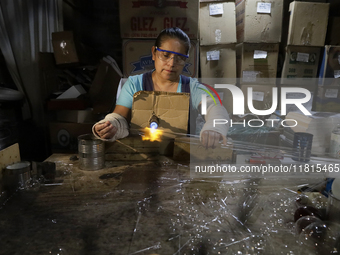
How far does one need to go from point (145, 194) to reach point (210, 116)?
75 cm

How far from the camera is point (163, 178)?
4.12ft

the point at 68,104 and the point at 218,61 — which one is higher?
the point at 218,61

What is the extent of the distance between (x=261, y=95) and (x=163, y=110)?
114 centimetres

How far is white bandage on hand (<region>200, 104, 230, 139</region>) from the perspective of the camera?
4.74 feet

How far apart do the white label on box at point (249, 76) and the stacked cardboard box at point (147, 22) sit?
0.58 m

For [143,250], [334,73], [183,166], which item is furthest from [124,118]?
[334,73]

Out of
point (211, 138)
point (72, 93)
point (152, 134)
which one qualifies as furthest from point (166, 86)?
point (72, 93)

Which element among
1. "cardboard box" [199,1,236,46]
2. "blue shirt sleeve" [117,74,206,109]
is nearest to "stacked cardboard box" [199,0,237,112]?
"cardboard box" [199,1,236,46]

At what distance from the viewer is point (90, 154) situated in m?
1.34

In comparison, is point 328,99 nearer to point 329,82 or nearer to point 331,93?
point 331,93

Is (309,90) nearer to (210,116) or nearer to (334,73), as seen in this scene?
(334,73)

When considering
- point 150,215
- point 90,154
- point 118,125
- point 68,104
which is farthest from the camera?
point 68,104

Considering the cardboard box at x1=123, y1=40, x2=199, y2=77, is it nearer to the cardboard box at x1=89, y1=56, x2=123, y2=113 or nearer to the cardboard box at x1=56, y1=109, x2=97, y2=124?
the cardboard box at x1=89, y1=56, x2=123, y2=113

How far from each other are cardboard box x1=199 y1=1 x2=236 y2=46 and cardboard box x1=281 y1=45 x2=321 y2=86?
22.2 inches
